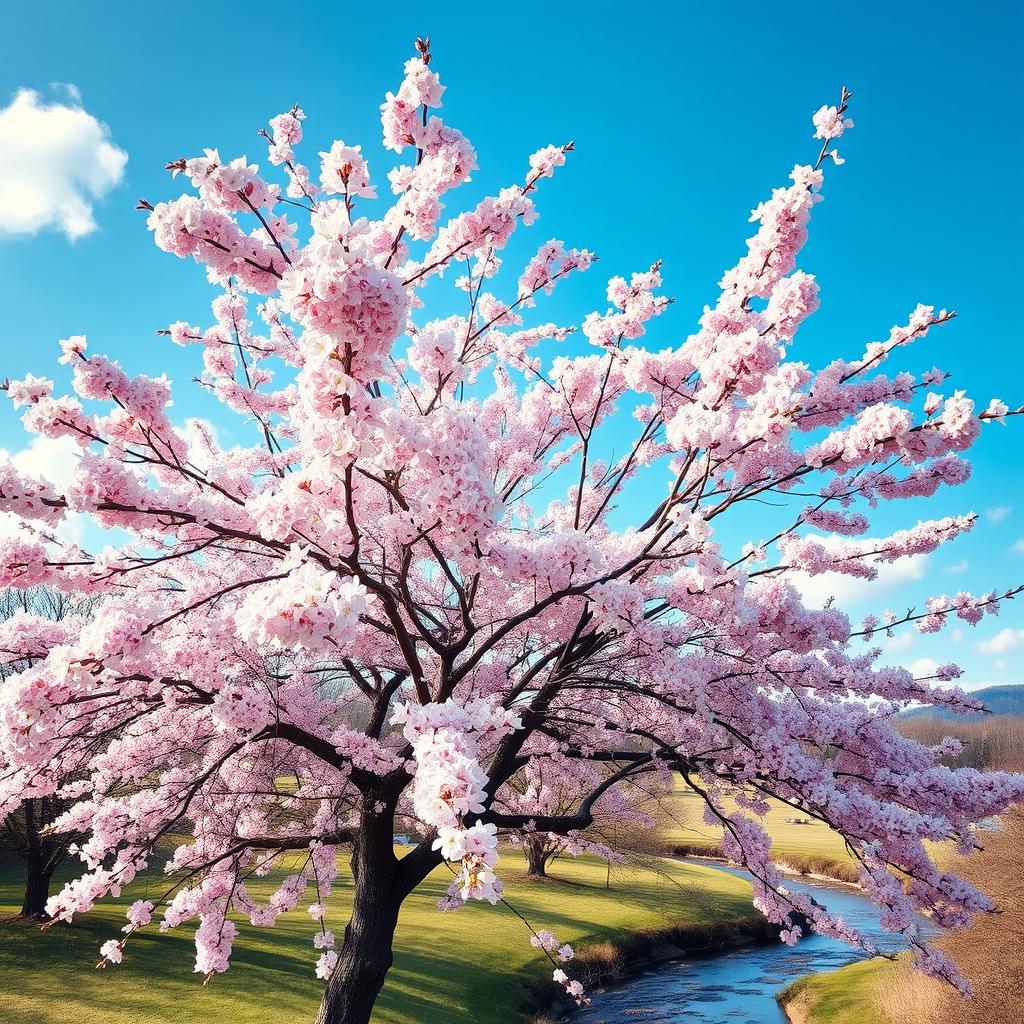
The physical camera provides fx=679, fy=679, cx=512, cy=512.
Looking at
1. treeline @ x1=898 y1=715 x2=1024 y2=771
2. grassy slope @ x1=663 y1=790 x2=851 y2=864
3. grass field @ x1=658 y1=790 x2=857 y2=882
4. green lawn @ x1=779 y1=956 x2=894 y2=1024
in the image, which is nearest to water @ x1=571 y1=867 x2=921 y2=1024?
green lawn @ x1=779 y1=956 x2=894 y2=1024

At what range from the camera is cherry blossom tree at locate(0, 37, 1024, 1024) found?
3.80m

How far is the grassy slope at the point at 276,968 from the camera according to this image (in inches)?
440

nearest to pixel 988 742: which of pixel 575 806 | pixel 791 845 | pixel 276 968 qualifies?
pixel 791 845

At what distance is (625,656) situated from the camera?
7.14 m

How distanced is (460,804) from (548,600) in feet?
7.53

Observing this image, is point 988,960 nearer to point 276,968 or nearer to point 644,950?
point 644,950

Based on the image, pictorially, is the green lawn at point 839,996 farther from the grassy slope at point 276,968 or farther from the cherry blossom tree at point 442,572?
the cherry blossom tree at point 442,572

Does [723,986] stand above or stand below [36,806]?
below

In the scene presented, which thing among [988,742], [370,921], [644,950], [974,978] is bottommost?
[644,950]

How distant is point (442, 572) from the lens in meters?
6.71

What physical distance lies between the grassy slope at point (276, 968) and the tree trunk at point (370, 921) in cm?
606

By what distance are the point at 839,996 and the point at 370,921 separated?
15.4 m

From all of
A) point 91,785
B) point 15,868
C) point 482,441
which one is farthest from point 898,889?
point 15,868

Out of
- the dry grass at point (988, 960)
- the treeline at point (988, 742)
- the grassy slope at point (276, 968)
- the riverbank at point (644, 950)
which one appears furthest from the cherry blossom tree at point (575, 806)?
the treeline at point (988, 742)
